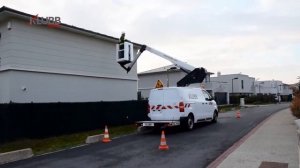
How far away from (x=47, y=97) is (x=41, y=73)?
51.4 inches

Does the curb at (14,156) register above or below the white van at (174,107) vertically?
below

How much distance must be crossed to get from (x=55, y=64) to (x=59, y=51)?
2.59 feet

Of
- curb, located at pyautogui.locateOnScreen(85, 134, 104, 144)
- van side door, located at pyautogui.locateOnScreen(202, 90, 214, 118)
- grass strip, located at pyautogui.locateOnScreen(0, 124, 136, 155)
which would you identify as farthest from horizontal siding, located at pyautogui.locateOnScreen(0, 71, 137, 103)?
van side door, located at pyautogui.locateOnScreen(202, 90, 214, 118)

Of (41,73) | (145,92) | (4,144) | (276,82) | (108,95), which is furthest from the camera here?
(276,82)

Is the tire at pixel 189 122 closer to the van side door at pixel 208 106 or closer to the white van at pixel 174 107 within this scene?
the white van at pixel 174 107

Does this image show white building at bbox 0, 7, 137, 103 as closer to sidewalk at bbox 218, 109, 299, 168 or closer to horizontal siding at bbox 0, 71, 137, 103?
horizontal siding at bbox 0, 71, 137, 103

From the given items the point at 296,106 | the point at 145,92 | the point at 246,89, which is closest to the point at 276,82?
the point at 246,89

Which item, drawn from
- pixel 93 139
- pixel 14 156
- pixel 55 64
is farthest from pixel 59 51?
pixel 14 156

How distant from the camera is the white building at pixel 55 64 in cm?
1714

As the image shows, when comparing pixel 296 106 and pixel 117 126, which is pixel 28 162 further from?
pixel 296 106

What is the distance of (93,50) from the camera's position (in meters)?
22.0

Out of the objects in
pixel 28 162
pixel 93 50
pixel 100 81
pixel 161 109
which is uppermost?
pixel 93 50

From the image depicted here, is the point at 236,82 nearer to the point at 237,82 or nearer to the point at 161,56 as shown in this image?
the point at 237,82

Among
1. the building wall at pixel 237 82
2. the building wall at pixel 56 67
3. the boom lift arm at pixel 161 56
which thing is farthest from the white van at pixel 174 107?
the building wall at pixel 237 82
